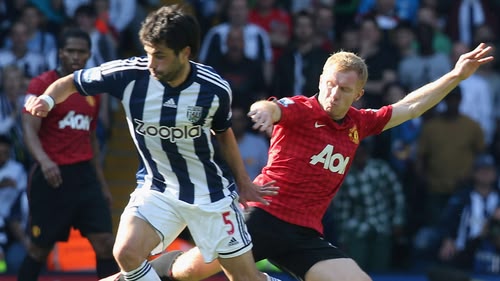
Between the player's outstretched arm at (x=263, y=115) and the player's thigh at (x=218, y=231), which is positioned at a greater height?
the player's outstretched arm at (x=263, y=115)

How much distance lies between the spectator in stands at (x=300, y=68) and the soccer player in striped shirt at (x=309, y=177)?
473 centimetres

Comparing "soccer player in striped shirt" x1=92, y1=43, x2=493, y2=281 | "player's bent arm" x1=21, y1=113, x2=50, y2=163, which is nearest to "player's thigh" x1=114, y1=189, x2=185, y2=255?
"soccer player in striped shirt" x1=92, y1=43, x2=493, y2=281

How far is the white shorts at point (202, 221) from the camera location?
283 inches

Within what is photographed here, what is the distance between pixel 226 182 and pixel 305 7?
693 cm

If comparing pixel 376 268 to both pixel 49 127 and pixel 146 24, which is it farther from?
pixel 146 24

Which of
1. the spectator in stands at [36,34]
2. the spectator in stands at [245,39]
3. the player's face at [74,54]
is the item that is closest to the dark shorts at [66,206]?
the player's face at [74,54]

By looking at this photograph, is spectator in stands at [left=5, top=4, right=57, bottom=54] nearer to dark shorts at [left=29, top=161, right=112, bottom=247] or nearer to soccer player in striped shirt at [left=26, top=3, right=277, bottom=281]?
dark shorts at [left=29, top=161, right=112, bottom=247]

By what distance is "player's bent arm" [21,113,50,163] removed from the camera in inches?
337

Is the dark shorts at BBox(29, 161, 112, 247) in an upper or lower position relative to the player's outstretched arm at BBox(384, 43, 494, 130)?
lower

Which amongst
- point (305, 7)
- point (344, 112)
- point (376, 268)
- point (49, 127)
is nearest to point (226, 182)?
point (344, 112)

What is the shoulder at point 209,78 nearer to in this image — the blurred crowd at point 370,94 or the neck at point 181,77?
the neck at point 181,77

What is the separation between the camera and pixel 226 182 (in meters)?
7.39

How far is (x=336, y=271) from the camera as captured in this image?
288 inches

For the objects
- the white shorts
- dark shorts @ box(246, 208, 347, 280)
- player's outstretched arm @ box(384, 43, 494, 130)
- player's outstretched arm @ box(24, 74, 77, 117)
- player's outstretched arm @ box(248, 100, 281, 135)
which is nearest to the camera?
player's outstretched arm @ box(248, 100, 281, 135)
